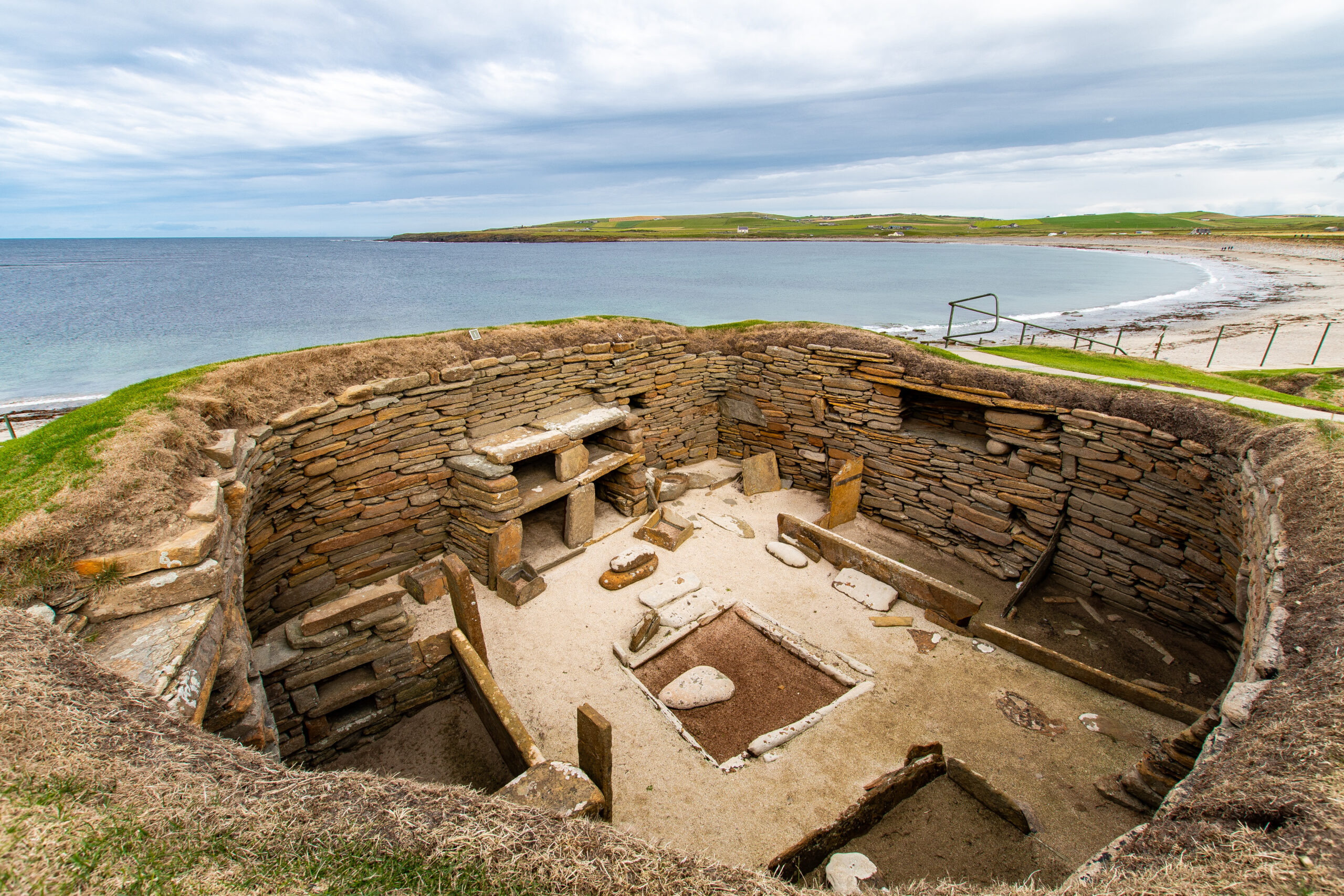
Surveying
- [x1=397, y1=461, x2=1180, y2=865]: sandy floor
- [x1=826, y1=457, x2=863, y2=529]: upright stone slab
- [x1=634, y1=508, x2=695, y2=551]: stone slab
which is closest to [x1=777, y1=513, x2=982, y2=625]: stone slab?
[x1=397, y1=461, x2=1180, y2=865]: sandy floor

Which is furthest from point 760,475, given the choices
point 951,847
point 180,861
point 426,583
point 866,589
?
point 180,861

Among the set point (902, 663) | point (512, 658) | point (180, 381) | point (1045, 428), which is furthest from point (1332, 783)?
point (180, 381)

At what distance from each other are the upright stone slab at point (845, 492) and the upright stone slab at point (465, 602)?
22.9ft

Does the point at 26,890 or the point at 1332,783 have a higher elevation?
the point at 26,890

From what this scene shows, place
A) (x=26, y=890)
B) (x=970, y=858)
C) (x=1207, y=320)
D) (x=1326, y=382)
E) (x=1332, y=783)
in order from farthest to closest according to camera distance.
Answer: (x=1207, y=320), (x=1326, y=382), (x=970, y=858), (x=1332, y=783), (x=26, y=890)

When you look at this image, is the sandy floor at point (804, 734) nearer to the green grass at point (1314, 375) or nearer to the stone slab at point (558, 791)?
the stone slab at point (558, 791)

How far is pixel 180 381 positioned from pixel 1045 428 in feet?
44.0

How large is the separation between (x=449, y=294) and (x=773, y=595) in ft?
149

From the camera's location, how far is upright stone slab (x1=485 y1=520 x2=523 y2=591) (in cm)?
880

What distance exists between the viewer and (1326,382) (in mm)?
9859

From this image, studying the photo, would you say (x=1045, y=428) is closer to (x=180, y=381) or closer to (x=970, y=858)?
(x=970, y=858)

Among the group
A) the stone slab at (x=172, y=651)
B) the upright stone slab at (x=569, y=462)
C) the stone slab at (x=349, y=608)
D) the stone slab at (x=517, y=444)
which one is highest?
the stone slab at (x=172, y=651)

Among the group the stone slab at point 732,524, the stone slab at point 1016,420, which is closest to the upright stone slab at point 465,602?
the stone slab at point 732,524

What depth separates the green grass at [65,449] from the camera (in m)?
4.70
